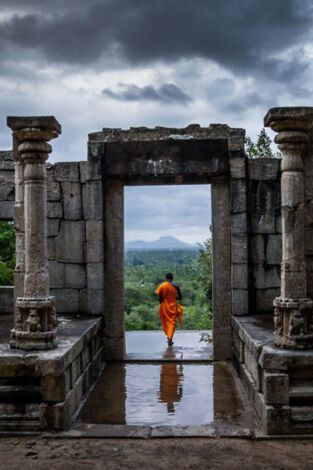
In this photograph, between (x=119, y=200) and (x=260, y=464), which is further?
(x=119, y=200)

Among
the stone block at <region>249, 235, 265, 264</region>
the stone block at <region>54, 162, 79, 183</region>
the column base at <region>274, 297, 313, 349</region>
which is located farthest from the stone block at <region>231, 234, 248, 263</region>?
the column base at <region>274, 297, 313, 349</region>

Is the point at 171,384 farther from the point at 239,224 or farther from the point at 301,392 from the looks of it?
the point at 239,224

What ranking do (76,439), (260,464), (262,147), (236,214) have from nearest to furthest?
(260,464), (76,439), (236,214), (262,147)

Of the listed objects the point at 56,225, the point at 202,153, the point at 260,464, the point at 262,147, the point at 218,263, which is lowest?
the point at 260,464

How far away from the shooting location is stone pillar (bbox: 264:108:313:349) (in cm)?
583

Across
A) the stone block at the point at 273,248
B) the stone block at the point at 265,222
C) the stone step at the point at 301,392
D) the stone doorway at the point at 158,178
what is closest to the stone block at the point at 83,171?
the stone doorway at the point at 158,178

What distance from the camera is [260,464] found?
4.89 meters

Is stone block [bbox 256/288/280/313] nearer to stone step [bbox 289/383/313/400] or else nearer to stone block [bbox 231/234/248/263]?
stone block [bbox 231/234/248/263]

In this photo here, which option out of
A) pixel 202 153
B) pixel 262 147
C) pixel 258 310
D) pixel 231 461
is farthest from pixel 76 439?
pixel 262 147

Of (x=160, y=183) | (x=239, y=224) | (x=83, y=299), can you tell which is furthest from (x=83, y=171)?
(x=239, y=224)

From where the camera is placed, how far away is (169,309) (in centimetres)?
1109

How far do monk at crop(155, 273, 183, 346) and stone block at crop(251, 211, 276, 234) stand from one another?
108 inches

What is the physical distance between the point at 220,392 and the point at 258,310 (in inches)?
84.1

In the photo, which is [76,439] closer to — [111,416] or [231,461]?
[111,416]
